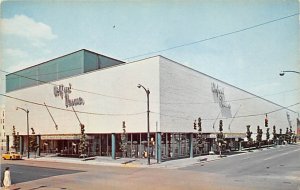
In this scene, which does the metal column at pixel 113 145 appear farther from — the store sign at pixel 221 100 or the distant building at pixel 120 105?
the store sign at pixel 221 100

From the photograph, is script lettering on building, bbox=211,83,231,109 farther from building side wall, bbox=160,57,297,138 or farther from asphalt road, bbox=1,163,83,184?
asphalt road, bbox=1,163,83,184

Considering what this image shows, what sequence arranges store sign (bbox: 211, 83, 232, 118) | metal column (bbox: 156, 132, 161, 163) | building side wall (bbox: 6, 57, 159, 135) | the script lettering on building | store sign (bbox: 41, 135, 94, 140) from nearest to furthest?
metal column (bbox: 156, 132, 161, 163) < building side wall (bbox: 6, 57, 159, 135) < store sign (bbox: 41, 135, 94, 140) < the script lettering on building < store sign (bbox: 211, 83, 232, 118)

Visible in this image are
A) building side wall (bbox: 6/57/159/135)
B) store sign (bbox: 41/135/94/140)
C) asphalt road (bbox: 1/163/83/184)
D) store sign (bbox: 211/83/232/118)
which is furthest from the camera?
store sign (bbox: 211/83/232/118)

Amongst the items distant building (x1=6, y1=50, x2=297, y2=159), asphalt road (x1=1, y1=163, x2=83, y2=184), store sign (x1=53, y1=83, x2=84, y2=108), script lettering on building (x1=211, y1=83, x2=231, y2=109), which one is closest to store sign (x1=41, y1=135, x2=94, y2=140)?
distant building (x1=6, y1=50, x2=297, y2=159)

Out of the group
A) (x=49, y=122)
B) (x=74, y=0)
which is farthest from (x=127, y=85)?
(x=74, y=0)

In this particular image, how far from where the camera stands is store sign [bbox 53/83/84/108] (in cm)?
4938

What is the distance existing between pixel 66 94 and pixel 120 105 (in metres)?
12.5

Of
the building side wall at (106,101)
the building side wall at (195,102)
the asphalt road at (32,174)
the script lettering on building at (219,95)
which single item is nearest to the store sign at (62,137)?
the building side wall at (106,101)

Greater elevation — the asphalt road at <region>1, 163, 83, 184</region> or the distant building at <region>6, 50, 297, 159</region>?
the distant building at <region>6, 50, 297, 159</region>

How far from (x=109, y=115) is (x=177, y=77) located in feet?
33.9

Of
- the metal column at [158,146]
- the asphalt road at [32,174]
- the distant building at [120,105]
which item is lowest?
the asphalt road at [32,174]

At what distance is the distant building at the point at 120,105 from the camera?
132 ft

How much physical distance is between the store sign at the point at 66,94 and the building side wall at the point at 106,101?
51 cm

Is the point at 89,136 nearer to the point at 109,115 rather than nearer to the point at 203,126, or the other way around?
the point at 109,115
